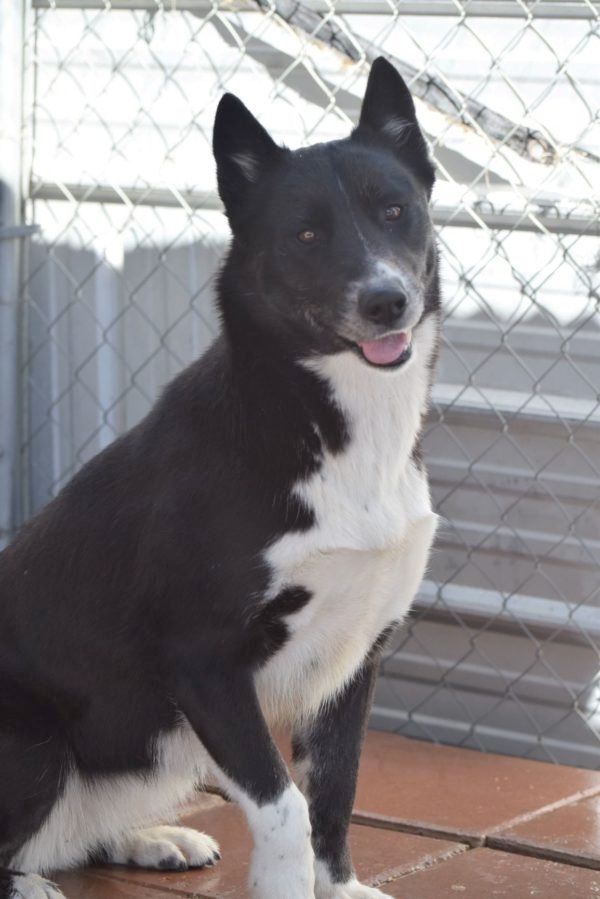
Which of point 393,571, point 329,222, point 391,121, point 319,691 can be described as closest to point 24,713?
point 319,691

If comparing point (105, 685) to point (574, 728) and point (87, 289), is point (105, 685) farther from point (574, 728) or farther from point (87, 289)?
point (87, 289)

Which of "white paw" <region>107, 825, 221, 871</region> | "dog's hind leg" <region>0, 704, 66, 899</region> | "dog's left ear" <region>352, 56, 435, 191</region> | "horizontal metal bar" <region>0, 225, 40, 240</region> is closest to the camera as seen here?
"dog's hind leg" <region>0, 704, 66, 899</region>

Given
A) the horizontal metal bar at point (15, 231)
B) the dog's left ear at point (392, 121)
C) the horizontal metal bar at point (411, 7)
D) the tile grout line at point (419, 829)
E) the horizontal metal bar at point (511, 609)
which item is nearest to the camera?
the dog's left ear at point (392, 121)

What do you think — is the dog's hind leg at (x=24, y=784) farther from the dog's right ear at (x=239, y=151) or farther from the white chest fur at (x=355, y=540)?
the dog's right ear at (x=239, y=151)

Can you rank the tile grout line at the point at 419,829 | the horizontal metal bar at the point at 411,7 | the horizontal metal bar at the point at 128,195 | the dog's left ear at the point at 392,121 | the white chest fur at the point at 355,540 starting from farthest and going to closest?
the horizontal metal bar at the point at 128,195 < the horizontal metal bar at the point at 411,7 < the tile grout line at the point at 419,829 < the dog's left ear at the point at 392,121 < the white chest fur at the point at 355,540

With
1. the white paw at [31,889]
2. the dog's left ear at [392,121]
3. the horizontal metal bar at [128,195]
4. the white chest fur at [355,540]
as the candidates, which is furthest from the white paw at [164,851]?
the horizontal metal bar at [128,195]

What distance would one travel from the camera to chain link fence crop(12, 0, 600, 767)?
12.0 ft

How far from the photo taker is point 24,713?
106 inches

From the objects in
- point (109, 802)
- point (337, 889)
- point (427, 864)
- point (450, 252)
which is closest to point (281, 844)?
point (337, 889)

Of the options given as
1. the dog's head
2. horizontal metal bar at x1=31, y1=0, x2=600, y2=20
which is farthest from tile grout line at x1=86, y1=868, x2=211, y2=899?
horizontal metal bar at x1=31, y1=0, x2=600, y2=20

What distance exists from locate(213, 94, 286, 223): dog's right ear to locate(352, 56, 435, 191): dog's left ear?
198mm

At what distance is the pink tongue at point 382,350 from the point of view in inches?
101

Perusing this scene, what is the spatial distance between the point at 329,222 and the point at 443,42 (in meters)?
1.36

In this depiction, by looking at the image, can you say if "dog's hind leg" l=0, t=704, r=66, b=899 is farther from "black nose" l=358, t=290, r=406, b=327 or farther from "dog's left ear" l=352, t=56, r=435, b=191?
"dog's left ear" l=352, t=56, r=435, b=191
